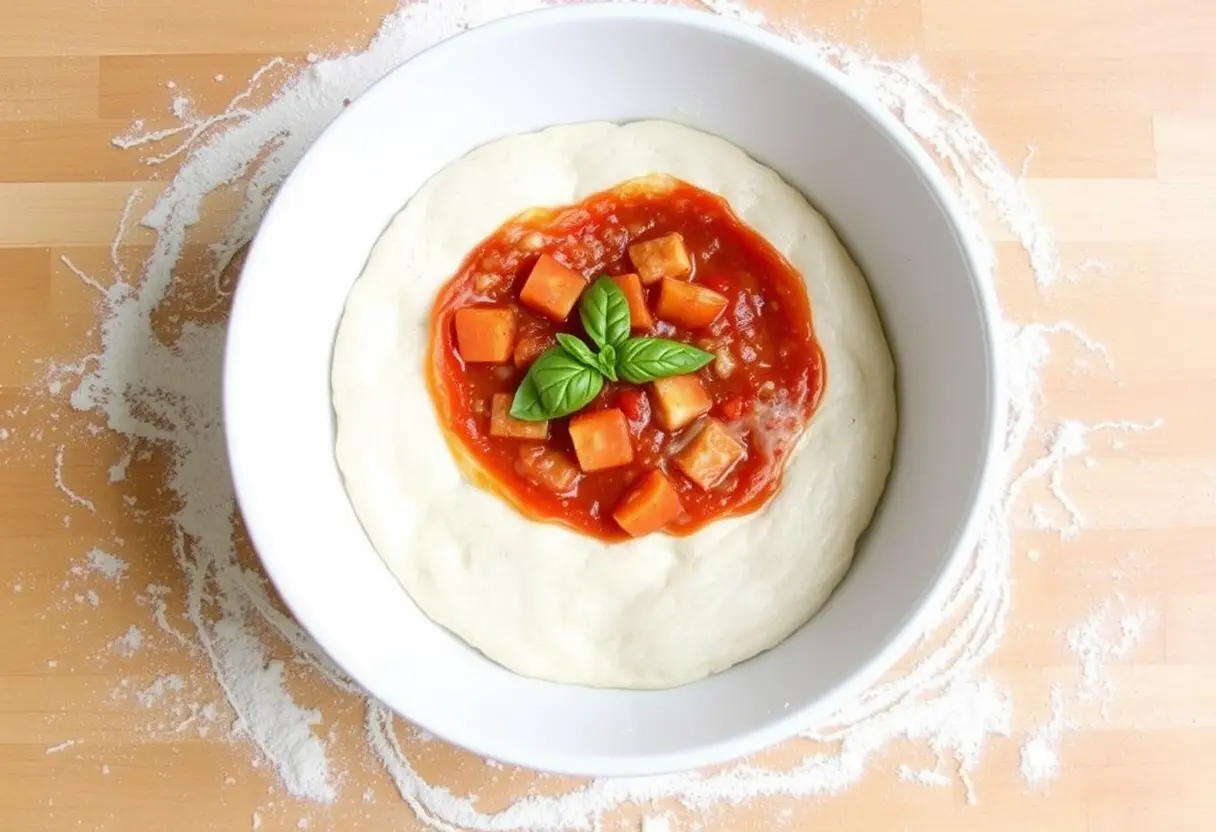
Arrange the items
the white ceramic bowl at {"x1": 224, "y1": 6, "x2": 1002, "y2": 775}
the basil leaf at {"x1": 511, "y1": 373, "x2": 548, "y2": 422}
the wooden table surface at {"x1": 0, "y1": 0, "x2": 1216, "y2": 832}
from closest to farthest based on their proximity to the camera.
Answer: the white ceramic bowl at {"x1": 224, "y1": 6, "x2": 1002, "y2": 775} → the basil leaf at {"x1": 511, "y1": 373, "x2": 548, "y2": 422} → the wooden table surface at {"x1": 0, "y1": 0, "x2": 1216, "y2": 832}

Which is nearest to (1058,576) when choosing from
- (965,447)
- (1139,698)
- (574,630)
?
(1139,698)

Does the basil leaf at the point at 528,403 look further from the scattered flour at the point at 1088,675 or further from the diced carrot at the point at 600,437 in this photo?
the scattered flour at the point at 1088,675

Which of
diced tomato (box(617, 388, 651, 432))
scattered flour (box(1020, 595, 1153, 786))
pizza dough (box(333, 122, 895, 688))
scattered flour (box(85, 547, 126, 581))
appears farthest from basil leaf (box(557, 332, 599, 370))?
scattered flour (box(1020, 595, 1153, 786))

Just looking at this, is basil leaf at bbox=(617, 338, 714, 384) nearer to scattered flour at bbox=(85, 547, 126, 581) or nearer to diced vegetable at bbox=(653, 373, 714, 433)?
diced vegetable at bbox=(653, 373, 714, 433)

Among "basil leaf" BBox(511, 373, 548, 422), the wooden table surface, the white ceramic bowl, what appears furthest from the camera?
the wooden table surface

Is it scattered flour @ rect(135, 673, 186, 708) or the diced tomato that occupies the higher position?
the diced tomato

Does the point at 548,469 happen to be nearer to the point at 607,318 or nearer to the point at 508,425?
the point at 508,425

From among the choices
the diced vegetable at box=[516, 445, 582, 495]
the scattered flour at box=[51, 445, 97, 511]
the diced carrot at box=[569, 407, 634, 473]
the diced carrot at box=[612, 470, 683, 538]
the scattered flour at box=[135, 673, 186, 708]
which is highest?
the diced carrot at box=[569, 407, 634, 473]
